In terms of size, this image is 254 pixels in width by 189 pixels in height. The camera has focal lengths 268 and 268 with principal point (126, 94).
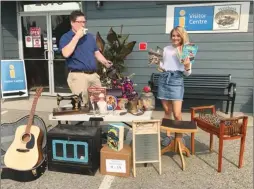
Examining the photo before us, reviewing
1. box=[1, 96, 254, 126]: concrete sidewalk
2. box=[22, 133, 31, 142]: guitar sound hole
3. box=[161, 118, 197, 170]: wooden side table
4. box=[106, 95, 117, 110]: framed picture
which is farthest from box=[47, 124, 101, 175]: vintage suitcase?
box=[1, 96, 254, 126]: concrete sidewalk

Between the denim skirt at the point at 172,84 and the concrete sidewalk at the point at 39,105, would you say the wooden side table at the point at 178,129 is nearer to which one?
the denim skirt at the point at 172,84

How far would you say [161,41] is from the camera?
18.2 feet

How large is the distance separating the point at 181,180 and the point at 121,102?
1.13 meters

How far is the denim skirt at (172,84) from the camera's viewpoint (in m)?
3.20

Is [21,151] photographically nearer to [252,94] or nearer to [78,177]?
[78,177]

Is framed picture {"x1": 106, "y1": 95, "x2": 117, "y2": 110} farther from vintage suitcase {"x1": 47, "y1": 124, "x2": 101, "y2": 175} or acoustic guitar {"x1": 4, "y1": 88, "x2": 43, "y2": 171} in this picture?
acoustic guitar {"x1": 4, "y1": 88, "x2": 43, "y2": 171}

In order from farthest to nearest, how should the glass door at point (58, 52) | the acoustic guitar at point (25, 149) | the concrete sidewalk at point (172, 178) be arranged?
the glass door at point (58, 52) → the acoustic guitar at point (25, 149) → the concrete sidewalk at point (172, 178)

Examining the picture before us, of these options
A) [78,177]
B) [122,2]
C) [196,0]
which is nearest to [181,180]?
[78,177]

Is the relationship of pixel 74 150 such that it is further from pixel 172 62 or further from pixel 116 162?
pixel 172 62

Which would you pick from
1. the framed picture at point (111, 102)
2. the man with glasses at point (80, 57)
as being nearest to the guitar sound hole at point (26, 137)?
the man with glasses at point (80, 57)

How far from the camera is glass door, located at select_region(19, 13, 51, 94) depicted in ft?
21.5

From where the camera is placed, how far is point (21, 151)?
2.82 metres

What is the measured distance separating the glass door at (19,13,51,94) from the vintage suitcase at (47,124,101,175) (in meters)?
4.03

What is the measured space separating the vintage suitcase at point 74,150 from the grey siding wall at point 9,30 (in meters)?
4.64
